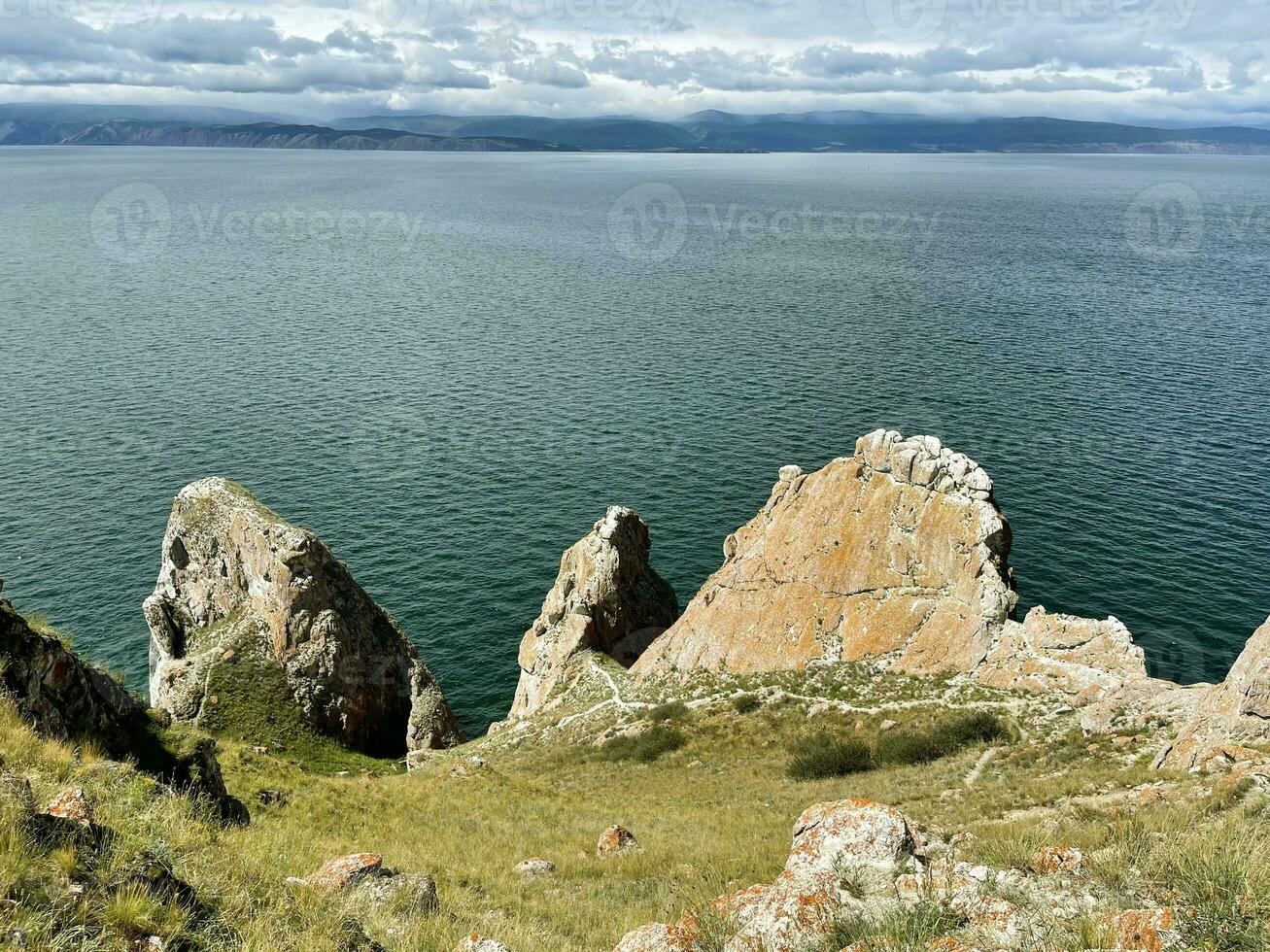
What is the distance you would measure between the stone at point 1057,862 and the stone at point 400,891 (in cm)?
1189

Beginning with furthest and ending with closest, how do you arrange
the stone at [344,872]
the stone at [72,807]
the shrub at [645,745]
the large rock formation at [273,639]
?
the large rock formation at [273,639], the shrub at [645,745], the stone at [344,872], the stone at [72,807]

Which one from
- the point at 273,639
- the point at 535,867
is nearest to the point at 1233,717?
the point at 535,867

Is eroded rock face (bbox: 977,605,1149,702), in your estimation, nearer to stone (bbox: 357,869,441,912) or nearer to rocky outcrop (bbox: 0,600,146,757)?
stone (bbox: 357,869,441,912)

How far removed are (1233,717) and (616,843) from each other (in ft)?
68.0

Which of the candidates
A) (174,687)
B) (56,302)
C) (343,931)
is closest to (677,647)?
(174,687)

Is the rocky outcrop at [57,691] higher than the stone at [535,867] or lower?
higher

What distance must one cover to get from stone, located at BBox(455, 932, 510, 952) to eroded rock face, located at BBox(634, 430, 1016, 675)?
32447mm

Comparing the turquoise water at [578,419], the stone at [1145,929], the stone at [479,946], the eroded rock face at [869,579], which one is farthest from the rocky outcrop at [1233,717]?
the turquoise water at [578,419]

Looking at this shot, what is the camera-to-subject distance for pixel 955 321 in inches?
5103

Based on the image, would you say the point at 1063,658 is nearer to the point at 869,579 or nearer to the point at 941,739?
the point at 941,739

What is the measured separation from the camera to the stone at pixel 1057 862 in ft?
49.2

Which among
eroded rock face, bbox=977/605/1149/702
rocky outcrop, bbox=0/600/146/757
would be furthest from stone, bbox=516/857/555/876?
eroded rock face, bbox=977/605/1149/702

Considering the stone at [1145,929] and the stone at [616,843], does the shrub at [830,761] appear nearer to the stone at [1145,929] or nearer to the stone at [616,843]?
the stone at [616,843]

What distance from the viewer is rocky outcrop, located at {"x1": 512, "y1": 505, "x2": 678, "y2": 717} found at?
52.6 metres
